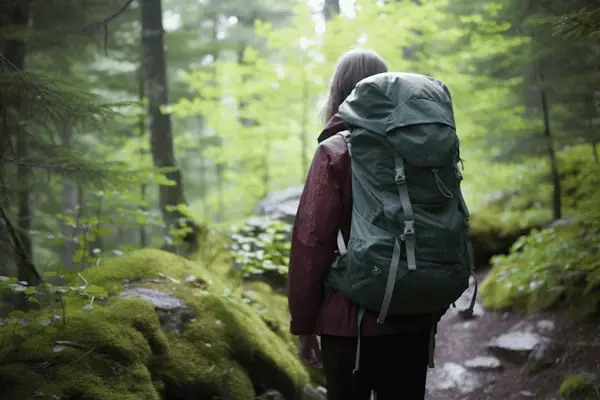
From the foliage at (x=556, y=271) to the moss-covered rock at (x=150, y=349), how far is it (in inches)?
119

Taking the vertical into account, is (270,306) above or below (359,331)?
below

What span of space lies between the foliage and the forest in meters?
0.03

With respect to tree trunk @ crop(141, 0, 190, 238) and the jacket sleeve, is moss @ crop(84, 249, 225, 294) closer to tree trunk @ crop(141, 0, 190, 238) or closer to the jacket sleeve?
the jacket sleeve

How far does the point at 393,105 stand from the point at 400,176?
325mm

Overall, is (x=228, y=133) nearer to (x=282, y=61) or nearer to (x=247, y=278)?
(x=282, y=61)

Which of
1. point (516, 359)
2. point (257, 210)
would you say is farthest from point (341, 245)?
point (257, 210)

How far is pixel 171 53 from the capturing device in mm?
11484

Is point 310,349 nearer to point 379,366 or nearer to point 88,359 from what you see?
point 379,366

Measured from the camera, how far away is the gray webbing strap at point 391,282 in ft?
6.63

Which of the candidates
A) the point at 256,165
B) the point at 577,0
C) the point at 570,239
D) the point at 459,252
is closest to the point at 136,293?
the point at 459,252

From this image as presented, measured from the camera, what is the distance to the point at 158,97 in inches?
255

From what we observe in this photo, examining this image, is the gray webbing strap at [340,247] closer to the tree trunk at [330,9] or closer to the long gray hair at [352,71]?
the long gray hair at [352,71]

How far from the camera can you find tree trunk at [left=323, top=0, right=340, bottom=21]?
323 inches

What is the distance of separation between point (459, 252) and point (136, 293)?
2.28 m
